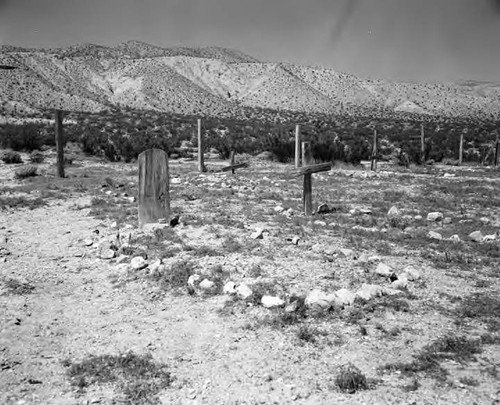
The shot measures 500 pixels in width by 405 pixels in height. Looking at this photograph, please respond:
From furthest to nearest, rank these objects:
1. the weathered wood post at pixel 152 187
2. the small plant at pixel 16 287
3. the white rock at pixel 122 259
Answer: the weathered wood post at pixel 152 187, the white rock at pixel 122 259, the small plant at pixel 16 287

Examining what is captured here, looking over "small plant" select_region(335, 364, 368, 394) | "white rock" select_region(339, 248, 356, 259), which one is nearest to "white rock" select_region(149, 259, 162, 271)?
"white rock" select_region(339, 248, 356, 259)

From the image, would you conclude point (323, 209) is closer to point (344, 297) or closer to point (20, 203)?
point (344, 297)

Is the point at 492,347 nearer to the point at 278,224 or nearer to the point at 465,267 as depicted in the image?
the point at 465,267

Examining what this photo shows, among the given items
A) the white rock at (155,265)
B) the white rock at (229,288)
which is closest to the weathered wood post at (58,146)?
the white rock at (155,265)

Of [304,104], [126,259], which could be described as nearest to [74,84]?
[304,104]

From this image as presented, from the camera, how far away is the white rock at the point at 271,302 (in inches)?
221

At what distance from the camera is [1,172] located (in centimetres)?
1775

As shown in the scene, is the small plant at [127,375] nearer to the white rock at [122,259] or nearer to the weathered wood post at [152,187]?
the white rock at [122,259]

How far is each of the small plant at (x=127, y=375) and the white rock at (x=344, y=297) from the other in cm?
206

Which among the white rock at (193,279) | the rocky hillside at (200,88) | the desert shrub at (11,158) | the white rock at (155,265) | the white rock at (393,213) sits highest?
the rocky hillside at (200,88)

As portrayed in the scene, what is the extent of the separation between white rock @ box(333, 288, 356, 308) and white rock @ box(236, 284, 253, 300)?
3.09 ft

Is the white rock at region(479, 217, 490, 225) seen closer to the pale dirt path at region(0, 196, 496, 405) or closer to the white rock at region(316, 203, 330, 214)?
the white rock at region(316, 203, 330, 214)

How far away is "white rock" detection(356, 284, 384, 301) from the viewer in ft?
18.9

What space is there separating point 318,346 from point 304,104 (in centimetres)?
9316
